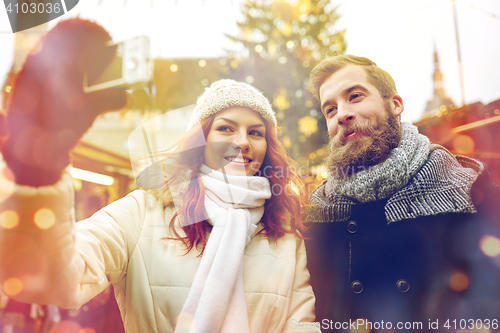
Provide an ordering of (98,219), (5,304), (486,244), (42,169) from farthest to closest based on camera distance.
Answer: (5,304)
(486,244)
(98,219)
(42,169)

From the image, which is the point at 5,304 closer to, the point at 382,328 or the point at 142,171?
the point at 142,171

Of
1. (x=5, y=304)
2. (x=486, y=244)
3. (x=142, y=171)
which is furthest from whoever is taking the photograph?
(x=5, y=304)

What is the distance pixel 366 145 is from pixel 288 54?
277cm

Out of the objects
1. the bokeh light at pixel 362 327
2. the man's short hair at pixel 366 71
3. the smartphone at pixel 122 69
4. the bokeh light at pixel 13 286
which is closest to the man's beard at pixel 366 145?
the man's short hair at pixel 366 71

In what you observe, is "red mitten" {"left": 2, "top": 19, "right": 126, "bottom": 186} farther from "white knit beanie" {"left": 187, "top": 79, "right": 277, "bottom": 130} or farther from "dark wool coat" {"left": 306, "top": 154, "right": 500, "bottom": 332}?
"dark wool coat" {"left": 306, "top": 154, "right": 500, "bottom": 332}

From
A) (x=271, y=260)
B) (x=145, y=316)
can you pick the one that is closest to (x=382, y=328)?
(x=271, y=260)

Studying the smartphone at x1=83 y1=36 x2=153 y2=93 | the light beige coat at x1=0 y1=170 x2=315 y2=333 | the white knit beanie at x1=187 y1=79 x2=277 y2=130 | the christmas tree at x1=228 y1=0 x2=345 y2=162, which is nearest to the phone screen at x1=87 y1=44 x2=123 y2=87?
the smartphone at x1=83 y1=36 x2=153 y2=93

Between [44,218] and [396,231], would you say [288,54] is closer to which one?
[396,231]

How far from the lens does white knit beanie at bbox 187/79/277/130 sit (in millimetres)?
1485

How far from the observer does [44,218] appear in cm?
69

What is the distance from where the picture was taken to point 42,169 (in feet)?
2.06

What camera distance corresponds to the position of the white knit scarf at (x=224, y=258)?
117 cm

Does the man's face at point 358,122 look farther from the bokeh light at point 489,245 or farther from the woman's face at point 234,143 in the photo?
the bokeh light at point 489,245

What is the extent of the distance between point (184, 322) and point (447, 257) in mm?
1272
